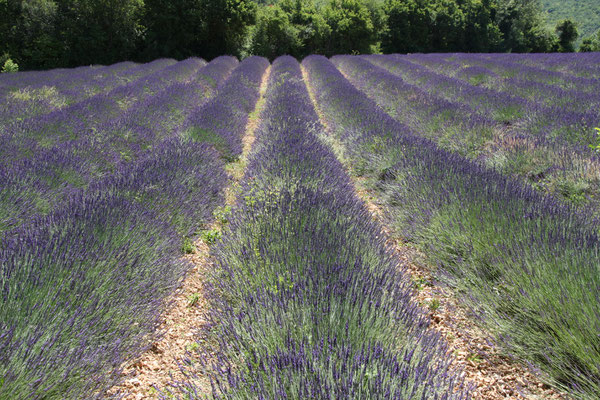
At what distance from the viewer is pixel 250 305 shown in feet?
5.72

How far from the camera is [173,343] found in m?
2.08

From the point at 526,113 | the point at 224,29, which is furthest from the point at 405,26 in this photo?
the point at 526,113

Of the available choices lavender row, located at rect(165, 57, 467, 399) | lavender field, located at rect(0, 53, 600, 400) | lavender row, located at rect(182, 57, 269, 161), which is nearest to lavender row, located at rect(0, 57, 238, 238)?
lavender field, located at rect(0, 53, 600, 400)

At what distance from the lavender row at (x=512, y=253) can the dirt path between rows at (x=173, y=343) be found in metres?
1.65

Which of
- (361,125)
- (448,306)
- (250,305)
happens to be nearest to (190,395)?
(250,305)

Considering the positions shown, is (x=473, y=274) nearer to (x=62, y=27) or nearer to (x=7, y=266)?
(x=7, y=266)

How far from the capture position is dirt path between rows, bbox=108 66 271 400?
5.71 feet

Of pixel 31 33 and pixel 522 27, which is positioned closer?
pixel 31 33

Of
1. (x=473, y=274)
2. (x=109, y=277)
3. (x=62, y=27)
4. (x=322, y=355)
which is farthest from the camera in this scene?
(x=62, y=27)

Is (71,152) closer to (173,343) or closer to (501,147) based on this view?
(173,343)

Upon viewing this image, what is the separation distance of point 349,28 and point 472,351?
24.3 m

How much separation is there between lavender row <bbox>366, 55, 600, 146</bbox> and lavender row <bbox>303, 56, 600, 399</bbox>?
8.11 ft

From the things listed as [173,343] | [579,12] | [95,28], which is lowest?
[173,343]

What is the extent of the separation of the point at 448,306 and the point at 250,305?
54.4 inches
